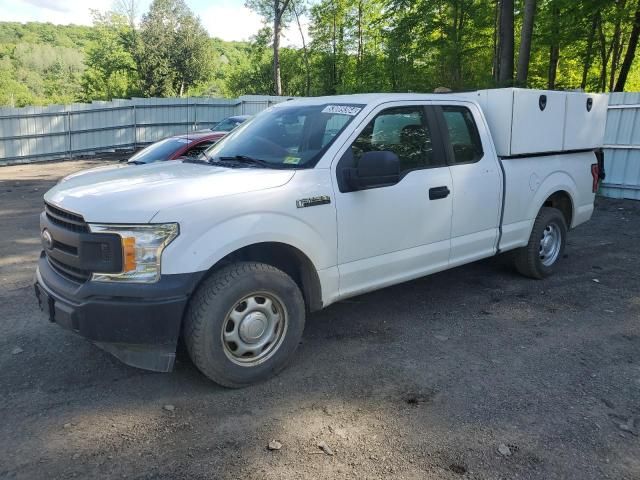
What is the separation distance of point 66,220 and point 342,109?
7.25ft

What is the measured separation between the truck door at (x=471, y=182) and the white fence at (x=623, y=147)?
25.3 feet

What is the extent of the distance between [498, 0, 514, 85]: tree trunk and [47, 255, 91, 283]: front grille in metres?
12.8

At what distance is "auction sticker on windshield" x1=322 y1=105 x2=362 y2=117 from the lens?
425 centimetres

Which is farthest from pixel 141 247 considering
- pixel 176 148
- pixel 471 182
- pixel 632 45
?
pixel 632 45

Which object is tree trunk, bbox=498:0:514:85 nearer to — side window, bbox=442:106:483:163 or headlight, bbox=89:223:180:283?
side window, bbox=442:106:483:163

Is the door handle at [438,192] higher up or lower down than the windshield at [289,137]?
lower down

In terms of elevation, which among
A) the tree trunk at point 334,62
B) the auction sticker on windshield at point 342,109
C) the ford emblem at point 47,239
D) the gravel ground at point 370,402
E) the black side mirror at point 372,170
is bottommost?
the gravel ground at point 370,402

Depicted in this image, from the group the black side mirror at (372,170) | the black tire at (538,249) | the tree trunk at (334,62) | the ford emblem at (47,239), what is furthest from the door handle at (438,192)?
the tree trunk at (334,62)

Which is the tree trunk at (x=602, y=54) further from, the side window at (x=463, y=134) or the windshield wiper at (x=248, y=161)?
the windshield wiper at (x=248, y=161)

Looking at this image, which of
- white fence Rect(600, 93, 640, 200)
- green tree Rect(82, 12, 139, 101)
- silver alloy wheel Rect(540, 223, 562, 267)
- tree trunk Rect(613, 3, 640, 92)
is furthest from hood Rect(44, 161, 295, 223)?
green tree Rect(82, 12, 139, 101)

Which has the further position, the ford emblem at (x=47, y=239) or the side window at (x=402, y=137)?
the side window at (x=402, y=137)

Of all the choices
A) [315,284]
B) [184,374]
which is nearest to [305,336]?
[315,284]

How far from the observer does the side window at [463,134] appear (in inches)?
192

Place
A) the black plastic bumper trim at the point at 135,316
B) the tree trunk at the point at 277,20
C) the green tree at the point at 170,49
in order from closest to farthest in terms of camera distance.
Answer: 1. the black plastic bumper trim at the point at 135,316
2. the tree trunk at the point at 277,20
3. the green tree at the point at 170,49
